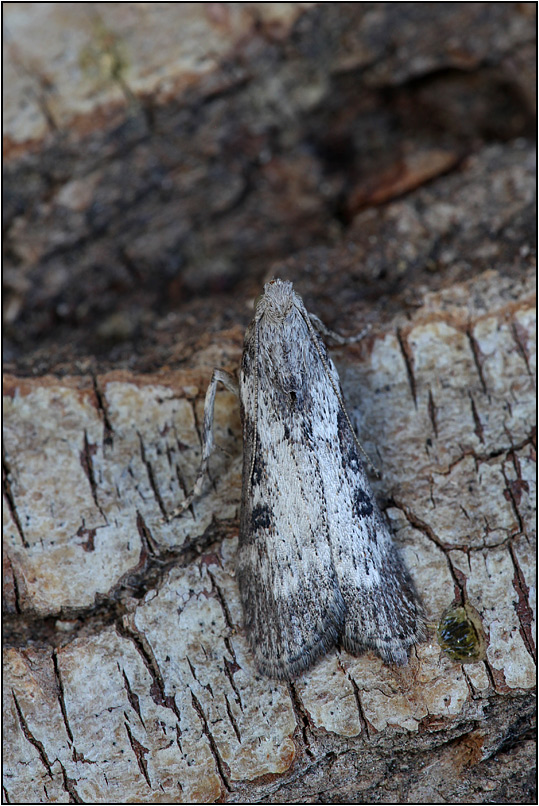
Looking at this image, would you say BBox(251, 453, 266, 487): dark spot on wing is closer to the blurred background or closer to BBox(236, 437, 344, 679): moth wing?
BBox(236, 437, 344, 679): moth wing

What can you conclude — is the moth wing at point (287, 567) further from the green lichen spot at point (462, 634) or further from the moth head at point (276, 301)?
the moth head at point (276, 301)

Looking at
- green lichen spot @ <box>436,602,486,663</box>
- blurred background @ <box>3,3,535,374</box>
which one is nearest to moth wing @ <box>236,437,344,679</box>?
green lichen spot @ <box>436,602,486,663</box>

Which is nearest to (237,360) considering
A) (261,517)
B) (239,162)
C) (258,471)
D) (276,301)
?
(276,301)

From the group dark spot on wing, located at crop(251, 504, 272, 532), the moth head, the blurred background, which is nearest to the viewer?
dark spot on wing, located at crop(251, 504, 272, 532)

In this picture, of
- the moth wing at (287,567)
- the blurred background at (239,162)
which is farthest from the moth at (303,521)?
the blurred background at (239,162)

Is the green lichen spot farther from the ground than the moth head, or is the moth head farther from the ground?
the moth head
